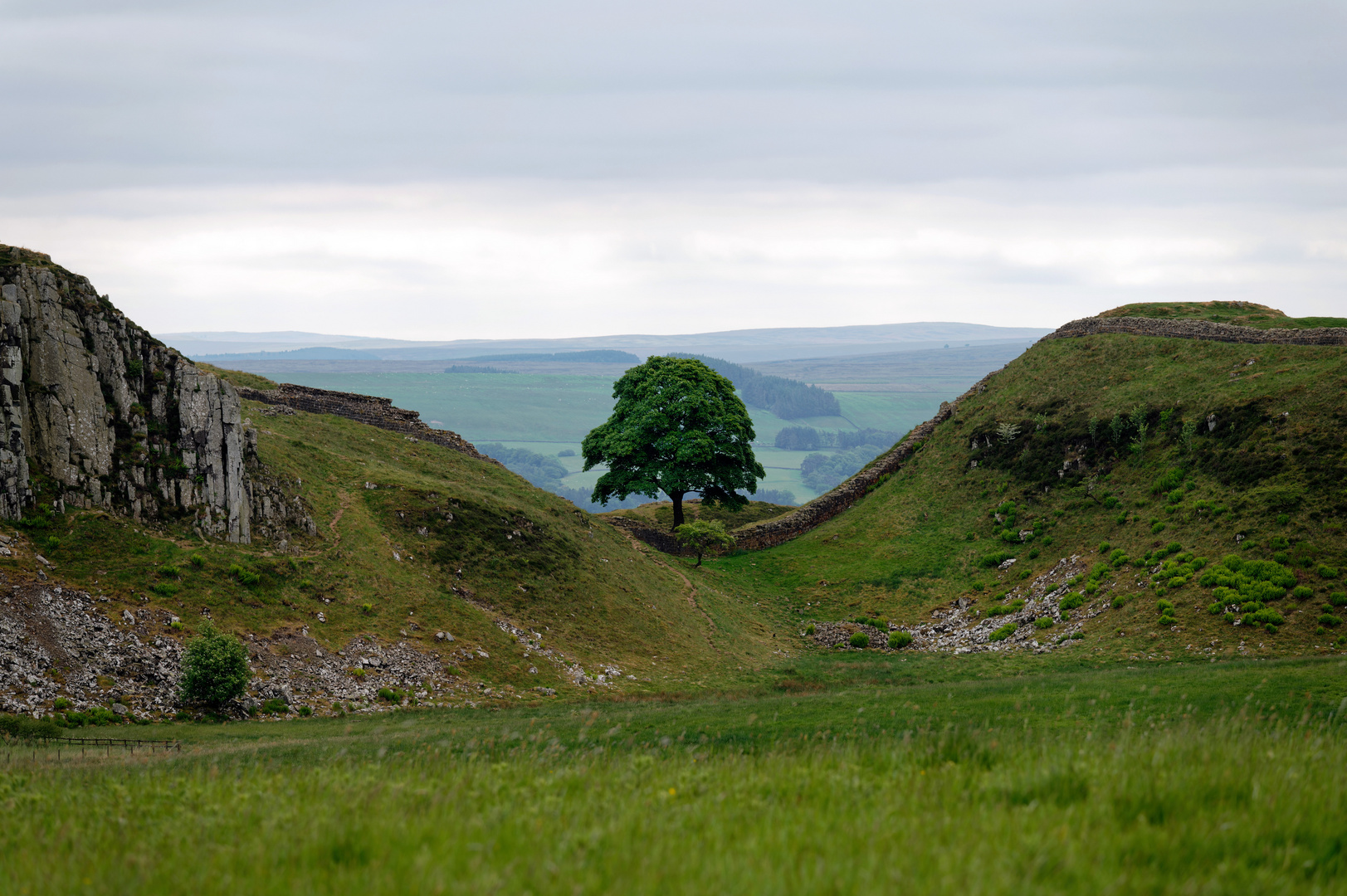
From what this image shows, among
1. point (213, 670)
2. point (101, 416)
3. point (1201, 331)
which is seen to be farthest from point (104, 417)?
point (1201, 331)

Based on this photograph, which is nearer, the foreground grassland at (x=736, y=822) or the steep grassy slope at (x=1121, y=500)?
the foreground grassland at (x=736, y=822)

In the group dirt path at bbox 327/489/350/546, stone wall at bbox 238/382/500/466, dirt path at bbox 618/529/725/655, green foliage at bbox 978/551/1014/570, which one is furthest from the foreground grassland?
stone wall at bbox 238/382/500/466

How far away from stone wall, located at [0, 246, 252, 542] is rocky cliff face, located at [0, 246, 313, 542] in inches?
1.3

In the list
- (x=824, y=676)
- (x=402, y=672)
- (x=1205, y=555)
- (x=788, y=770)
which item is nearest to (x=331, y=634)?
(x=402, y=672)

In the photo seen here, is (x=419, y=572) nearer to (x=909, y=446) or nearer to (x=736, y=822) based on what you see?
(x=736, y=822)

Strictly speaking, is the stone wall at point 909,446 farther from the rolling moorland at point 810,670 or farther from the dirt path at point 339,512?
the dirt path at point 339,512

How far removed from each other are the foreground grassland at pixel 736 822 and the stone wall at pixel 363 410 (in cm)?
3903

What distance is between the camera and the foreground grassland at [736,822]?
199 inches

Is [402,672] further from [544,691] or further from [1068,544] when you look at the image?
[1068,544]

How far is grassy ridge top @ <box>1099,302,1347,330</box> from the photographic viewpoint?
46.3 meters

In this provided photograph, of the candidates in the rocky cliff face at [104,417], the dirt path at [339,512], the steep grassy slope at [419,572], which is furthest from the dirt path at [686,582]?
the rocky cliff face at [104,417]

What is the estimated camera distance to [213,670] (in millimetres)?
20688

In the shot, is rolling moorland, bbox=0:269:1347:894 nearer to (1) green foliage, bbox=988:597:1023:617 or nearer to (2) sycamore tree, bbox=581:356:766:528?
(1) green foliage, bbox=988:597:1023:617

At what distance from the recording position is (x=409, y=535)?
32.4 m
